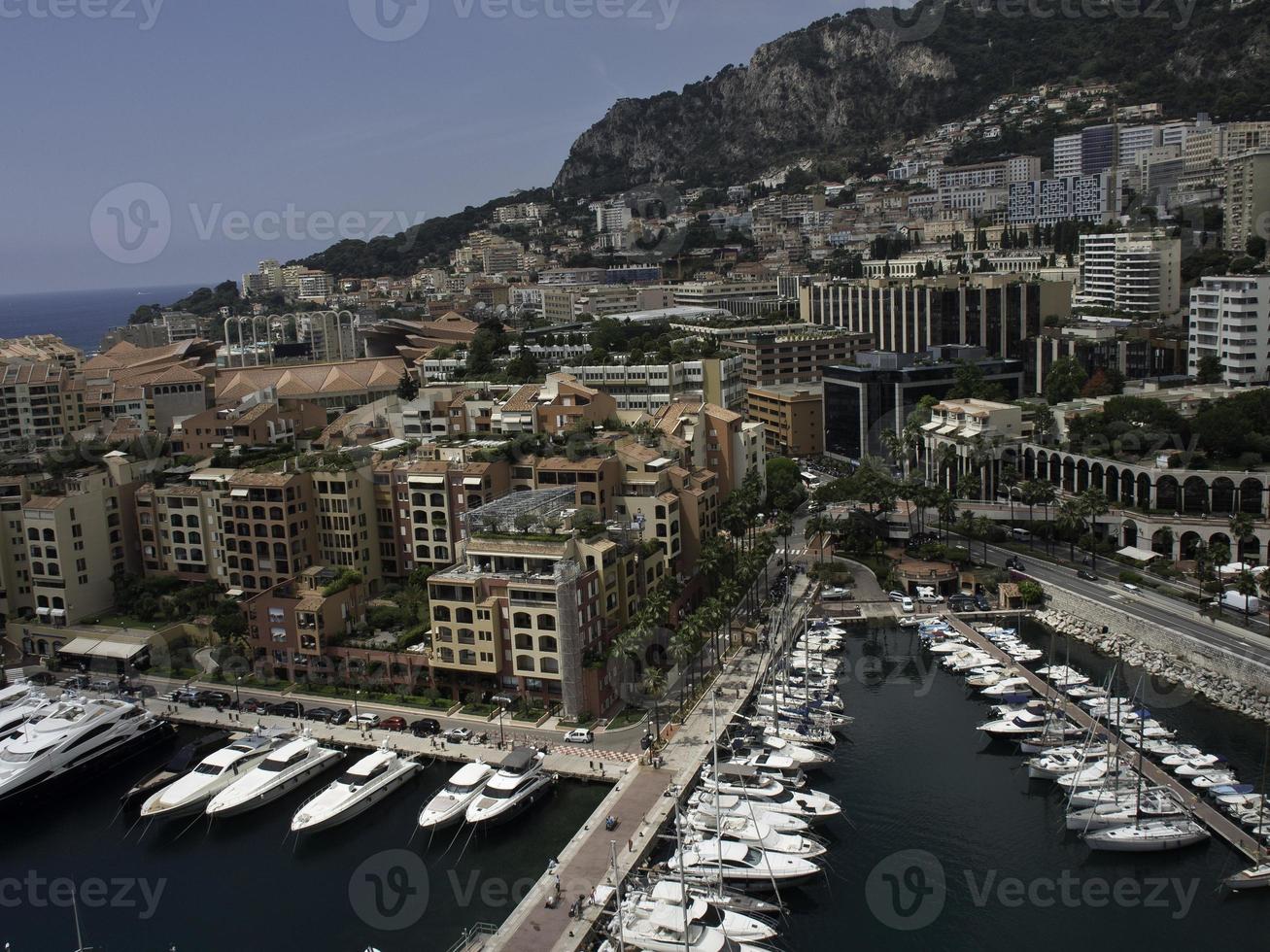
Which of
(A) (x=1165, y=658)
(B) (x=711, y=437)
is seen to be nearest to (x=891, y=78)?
(B) (x=711, y=437)

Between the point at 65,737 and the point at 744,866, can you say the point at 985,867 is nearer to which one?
the point at 744,866

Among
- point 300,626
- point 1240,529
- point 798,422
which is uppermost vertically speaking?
point 798,422

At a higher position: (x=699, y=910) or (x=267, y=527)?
(x=267, y=527)

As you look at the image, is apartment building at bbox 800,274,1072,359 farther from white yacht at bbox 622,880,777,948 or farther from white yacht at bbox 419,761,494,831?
white yacht at bbox 622,880,777,948

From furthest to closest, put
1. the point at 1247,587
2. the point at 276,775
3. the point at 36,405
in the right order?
the point at 36,405 < the point at 1247,587 < the point at 276,775

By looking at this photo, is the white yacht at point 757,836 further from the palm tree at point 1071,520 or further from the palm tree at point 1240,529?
the palm tree at point 1240,529

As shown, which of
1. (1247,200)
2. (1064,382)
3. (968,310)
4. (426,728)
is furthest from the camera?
(1247,200)

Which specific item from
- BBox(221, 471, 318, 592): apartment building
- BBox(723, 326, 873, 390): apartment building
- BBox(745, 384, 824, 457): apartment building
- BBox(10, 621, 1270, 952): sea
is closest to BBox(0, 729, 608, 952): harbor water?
BBox(10, 621, 1270, 952): sea
